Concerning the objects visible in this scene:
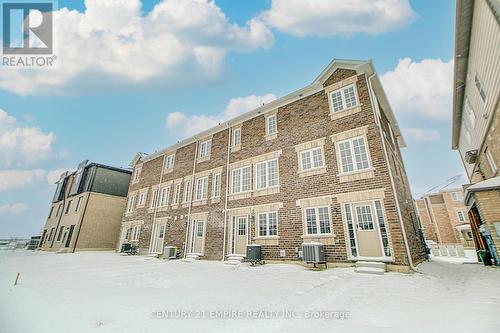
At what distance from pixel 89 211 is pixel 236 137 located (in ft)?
67.4

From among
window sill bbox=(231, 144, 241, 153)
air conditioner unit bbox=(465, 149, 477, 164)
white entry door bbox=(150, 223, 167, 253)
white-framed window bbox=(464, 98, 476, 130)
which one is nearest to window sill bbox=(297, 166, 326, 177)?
window sill bbox=(231, 144, 241, 153)

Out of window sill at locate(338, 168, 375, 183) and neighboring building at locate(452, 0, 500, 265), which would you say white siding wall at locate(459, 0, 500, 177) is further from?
window sill at locate(338, 168, 375, 183)

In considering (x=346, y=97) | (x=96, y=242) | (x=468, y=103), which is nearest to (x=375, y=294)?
(x=346, y=97)

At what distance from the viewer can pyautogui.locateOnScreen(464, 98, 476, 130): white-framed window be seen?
46.7 ft

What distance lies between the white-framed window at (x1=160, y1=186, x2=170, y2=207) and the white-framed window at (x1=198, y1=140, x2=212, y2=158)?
4.84 metres

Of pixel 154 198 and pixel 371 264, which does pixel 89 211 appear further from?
pixel 371 264

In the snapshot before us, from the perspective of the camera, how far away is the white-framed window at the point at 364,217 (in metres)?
9.88

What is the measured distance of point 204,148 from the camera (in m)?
19.2

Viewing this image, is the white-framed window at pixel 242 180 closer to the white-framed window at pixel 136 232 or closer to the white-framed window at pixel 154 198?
the white-framed window at pixel 154 198

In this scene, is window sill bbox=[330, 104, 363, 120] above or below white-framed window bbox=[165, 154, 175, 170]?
below

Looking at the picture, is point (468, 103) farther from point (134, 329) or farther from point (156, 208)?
point (156, 208)

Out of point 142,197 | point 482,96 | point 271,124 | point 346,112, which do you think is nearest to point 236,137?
point 271,124

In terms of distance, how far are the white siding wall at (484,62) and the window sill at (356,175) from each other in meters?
6.21

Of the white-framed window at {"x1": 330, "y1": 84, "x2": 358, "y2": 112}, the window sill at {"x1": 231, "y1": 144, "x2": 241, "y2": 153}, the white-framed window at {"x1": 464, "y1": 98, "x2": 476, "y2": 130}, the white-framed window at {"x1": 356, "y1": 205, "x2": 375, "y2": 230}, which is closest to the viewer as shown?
the white-framed window at {"x1": 356, "y1": 205, "x2": 375, "y2": 230}
